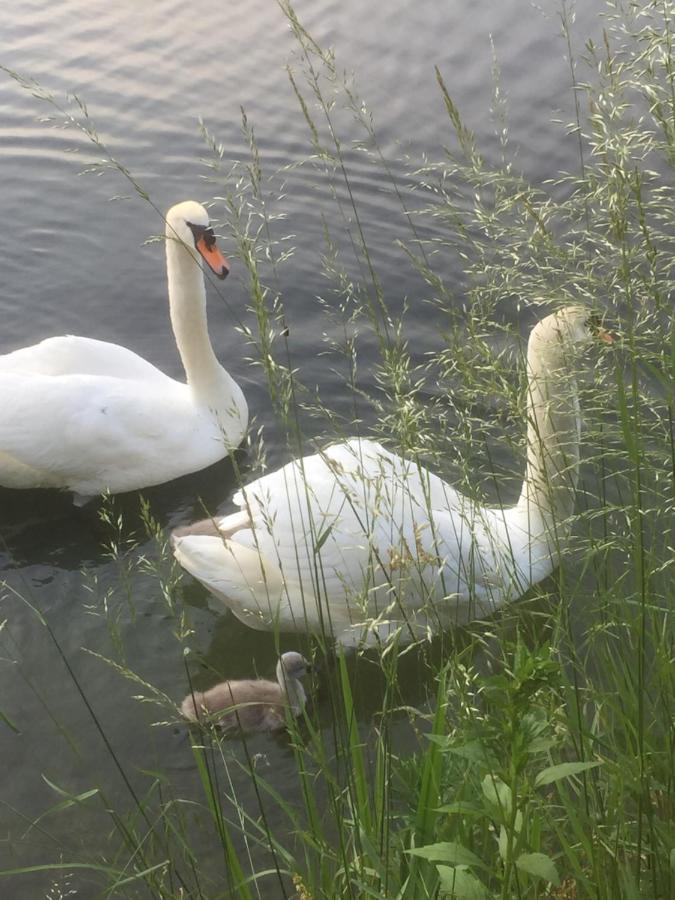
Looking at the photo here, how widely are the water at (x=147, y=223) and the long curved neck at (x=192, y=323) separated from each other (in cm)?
40

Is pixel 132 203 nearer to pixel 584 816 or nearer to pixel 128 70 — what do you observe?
pixel 128 70

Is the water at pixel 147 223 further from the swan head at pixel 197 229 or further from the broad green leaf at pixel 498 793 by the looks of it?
the broad green leaf at pixel 498 793

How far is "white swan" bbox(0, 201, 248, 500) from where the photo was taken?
18.1 feet

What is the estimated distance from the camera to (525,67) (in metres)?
8.80

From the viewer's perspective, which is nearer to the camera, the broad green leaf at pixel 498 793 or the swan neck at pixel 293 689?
the broad green leaf at pixel 498 793

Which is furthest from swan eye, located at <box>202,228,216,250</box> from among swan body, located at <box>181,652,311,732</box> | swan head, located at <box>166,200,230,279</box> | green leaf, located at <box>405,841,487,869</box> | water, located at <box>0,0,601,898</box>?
green leaf, located at <box>405,841,487,869</box>

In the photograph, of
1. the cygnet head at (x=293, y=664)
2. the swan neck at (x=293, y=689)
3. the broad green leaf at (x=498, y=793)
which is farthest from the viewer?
the cygnet head at (x=293, y=664)

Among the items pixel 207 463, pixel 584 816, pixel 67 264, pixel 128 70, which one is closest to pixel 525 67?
pixel 128 70

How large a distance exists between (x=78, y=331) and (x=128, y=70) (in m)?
3.38

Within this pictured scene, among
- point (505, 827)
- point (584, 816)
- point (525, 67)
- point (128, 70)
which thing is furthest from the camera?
point (128, 70)

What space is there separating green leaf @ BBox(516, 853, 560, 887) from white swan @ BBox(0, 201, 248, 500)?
364 cm

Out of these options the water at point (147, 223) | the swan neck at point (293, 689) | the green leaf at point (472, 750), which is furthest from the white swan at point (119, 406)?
the green leaf at point (472, 750)

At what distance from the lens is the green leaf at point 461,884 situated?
1935 mm

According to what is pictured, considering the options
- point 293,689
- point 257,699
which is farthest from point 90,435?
point 293,689
